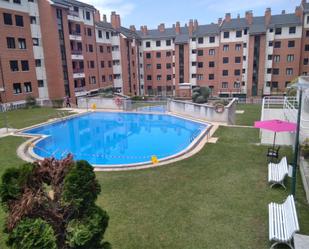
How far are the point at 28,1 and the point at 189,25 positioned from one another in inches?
1281

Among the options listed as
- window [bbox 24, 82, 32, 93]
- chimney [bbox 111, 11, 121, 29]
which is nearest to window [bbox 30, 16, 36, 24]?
window [bbox 24, 82, 32, 93]

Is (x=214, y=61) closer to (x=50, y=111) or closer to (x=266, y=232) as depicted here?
(x=50, y=111)

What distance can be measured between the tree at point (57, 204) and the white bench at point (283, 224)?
4378 millimetres

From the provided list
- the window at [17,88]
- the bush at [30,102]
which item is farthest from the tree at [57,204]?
the window at [17,88]

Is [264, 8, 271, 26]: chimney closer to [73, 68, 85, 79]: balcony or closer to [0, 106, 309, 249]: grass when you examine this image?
[73, 68, 85, 79]: balcony

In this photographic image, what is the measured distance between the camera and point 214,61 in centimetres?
5512

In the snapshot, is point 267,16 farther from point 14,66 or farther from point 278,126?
point 278,126

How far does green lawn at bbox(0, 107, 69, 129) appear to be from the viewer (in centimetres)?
2490

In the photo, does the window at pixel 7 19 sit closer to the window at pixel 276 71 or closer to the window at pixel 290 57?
the window at pixel 276 71

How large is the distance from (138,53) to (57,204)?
58.2 m

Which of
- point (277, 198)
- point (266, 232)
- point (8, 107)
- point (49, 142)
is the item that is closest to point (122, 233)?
point (266, 232)

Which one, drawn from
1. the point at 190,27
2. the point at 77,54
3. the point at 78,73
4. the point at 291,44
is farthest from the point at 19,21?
the point at 291,44

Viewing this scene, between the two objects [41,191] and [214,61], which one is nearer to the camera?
[41,191]

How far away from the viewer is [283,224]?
6.95 m
